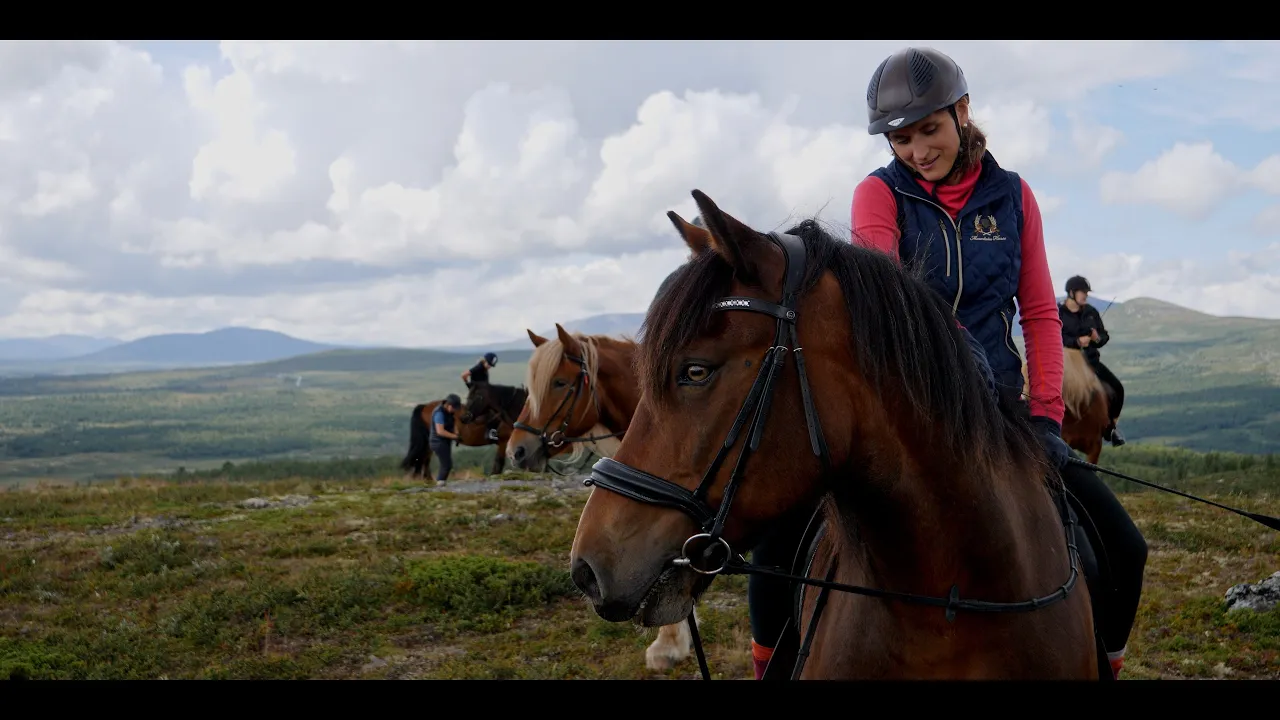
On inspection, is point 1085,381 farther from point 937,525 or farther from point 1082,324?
point 937,525

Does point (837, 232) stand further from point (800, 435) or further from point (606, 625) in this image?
point (606, 625)

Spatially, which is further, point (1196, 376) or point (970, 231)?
point (1196, 376)

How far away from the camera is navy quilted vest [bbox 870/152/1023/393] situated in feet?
10.1

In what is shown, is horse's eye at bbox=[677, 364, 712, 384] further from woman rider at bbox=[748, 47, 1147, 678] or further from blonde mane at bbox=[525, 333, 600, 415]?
blonde mane at bbox=[525, 333, 600, 415]

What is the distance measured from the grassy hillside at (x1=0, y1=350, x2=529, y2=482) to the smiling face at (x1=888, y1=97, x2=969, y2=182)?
5484 centimetres

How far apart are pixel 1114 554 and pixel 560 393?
24.8 feet

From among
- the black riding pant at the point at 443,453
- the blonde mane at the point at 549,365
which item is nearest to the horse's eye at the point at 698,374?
the blonde mane at the point at 549,365

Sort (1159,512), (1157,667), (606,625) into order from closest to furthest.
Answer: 1. (1157,667)
2. (606,625)
3. (1159,512)

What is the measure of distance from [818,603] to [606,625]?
20.5 feet

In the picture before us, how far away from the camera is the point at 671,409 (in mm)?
2248

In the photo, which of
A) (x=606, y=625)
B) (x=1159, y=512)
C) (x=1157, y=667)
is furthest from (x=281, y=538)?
(x=1159, y=512)

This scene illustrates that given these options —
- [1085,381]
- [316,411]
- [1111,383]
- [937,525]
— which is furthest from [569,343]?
[316,411]

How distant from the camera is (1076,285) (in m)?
15.8

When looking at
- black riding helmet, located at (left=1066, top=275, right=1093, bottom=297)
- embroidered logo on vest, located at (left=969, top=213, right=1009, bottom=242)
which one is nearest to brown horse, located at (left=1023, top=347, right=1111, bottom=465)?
black riding helmet, located at (left=1066, top=275, right=1093, bottom=297)
